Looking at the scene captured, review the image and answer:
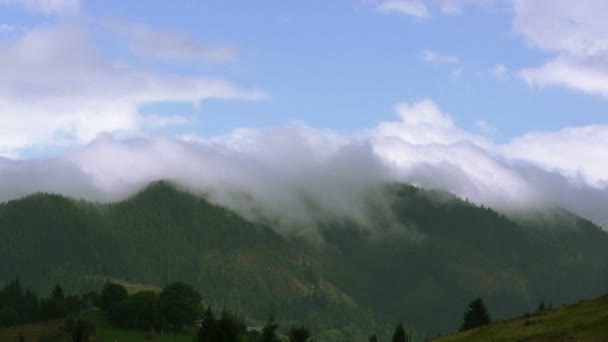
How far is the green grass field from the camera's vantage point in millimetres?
69875

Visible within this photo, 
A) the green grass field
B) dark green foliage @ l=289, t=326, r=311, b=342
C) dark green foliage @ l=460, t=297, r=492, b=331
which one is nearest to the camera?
the green grass field

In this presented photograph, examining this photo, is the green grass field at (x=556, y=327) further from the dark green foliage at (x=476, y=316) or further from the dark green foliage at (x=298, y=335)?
the dark green foliage at (x=476, y=316)

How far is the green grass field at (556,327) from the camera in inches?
2751

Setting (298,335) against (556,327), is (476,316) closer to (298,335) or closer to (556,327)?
(298,335)

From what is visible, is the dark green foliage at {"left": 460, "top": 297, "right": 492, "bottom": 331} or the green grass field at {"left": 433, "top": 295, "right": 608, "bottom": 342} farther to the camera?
the dark green foliage at {"left": 460, "top": 297, "right": 492, "bottom": 331}

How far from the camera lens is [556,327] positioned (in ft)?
248

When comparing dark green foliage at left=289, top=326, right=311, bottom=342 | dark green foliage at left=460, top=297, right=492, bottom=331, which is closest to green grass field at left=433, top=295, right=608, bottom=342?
dark green foliage at left=289, top=326, right=311, bottom=342

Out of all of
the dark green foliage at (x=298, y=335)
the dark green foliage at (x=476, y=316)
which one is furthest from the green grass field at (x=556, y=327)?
the dark green foliage at (x=476, y=316)

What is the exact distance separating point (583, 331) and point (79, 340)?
67948mm

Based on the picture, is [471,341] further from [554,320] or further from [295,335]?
[295,335]

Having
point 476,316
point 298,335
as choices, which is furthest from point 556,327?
point 476,316

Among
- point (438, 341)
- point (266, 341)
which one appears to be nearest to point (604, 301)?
point (438, 341)

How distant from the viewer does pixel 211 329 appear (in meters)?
123

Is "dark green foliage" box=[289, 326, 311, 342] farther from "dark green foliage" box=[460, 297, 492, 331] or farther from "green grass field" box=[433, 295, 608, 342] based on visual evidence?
"dark green foliage" box=[460, 297, 492, 331]
